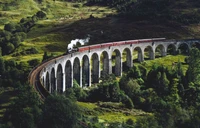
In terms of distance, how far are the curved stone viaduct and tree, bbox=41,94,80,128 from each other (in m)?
18.4

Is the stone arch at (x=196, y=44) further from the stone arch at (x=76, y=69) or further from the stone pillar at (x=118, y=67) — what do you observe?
the stone arch at (x=76, y=69)

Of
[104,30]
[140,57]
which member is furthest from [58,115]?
[104,30]

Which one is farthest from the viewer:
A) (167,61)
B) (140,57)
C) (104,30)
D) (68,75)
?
(104,30)

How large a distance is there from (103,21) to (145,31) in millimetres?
26038

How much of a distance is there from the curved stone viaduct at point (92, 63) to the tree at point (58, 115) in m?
18.4

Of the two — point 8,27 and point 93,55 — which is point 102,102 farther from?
point 8,27

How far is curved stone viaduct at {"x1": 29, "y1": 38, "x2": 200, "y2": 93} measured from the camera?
86500mm

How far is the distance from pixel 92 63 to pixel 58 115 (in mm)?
55080

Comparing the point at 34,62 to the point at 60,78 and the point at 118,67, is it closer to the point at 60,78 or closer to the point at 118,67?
the point at 118,67

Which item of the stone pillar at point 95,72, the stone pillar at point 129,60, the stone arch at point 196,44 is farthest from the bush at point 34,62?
the stone arch at point 196,44

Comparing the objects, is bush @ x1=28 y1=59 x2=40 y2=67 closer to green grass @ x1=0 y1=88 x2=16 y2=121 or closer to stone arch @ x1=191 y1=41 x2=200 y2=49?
green grass @ x1=0 y1=88 x2=16 y2=121

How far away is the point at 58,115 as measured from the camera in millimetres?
56156

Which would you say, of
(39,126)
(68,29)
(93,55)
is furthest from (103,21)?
(39,126)

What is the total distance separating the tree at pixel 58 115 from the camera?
55969 millimetres
